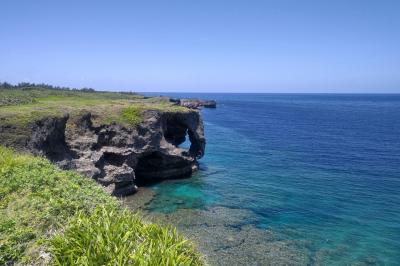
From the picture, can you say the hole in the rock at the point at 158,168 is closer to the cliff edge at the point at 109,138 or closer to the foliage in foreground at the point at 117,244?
the cliff edge at the point at 109,138

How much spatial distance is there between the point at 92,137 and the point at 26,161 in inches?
821

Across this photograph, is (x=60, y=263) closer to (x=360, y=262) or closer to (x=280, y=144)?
(x=360, y=262)

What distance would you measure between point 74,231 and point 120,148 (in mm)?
31584

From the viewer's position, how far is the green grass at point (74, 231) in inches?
400

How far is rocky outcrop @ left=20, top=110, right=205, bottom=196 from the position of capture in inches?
1371

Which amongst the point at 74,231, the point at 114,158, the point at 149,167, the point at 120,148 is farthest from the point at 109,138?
the point at 74,231

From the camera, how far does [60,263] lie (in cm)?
1016

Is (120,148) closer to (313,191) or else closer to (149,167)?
(149,167)

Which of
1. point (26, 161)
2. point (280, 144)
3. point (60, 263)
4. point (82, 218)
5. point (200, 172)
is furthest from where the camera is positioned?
point (280, 144)

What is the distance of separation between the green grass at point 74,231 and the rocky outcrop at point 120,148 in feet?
55.0

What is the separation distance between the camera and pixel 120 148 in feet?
139

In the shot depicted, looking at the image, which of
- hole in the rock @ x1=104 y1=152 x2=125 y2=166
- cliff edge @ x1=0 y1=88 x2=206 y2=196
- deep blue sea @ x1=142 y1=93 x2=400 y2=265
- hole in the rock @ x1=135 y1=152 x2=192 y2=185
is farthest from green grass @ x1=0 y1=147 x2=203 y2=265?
hole in the rock @ x1=135 y1=152 x2=192 y2=185

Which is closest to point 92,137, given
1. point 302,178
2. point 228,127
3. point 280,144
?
point 302,178

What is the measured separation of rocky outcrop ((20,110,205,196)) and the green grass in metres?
16.8
